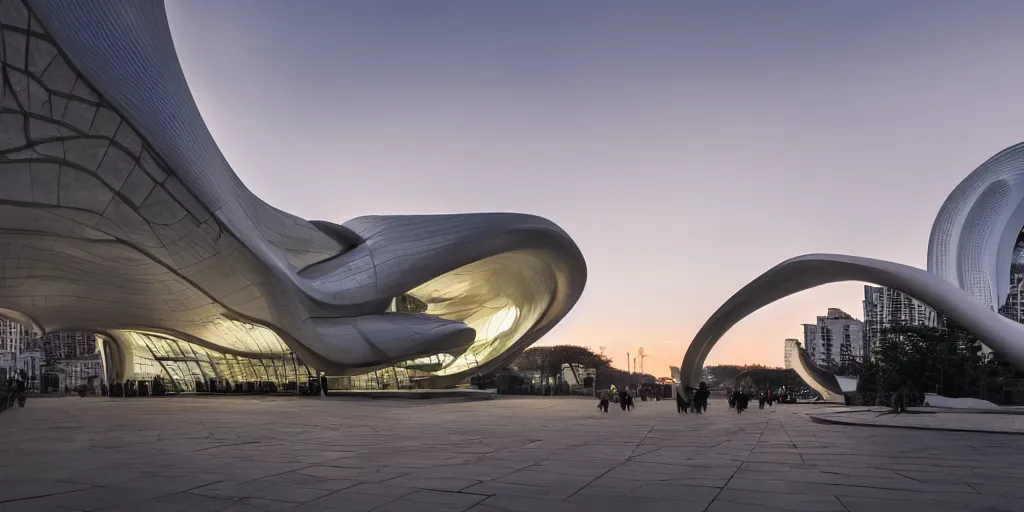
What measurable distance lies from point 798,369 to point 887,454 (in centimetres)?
5575

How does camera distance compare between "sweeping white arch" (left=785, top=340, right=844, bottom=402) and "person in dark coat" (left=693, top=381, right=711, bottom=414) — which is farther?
"sweeping white arch" (left=785, top=340, right=844, bottom=402)

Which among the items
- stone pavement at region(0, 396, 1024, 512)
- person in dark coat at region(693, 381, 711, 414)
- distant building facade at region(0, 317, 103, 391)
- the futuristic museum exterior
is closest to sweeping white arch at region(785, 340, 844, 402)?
the futuristic museum exterior

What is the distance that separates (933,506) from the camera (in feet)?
20.7

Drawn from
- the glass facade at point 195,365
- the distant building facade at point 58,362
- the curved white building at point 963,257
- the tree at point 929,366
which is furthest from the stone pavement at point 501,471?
the distant building facade at point 58,362

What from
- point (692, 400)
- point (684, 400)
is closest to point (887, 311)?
point (692, 400)

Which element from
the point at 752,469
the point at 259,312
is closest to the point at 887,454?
the point at 752,469

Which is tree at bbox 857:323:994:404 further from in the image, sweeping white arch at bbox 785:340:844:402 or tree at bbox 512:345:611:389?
tree at bbox 512:345:611:389

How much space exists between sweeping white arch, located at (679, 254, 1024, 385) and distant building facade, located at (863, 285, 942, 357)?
3789 centimetres

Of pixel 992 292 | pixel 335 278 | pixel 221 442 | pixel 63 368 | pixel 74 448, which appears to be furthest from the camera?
pixel 63 368

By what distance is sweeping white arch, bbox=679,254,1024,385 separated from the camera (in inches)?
853

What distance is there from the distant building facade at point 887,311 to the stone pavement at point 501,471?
5397 centimetres

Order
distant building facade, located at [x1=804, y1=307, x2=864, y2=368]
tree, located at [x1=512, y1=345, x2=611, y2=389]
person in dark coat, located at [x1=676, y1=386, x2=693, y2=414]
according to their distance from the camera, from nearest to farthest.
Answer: person in dark coat, located at [x1=676, y1=386, x2=693, y2=414] < tree, located at [x1=512, y1=345, x2=611, y2=389] < distant building facade, located at [x1=804, y1=307, x2=864, y2=368]

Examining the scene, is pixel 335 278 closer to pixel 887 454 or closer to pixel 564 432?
pixel 564 432

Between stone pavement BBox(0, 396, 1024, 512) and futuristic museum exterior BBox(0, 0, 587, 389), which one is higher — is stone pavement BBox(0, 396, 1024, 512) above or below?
below
